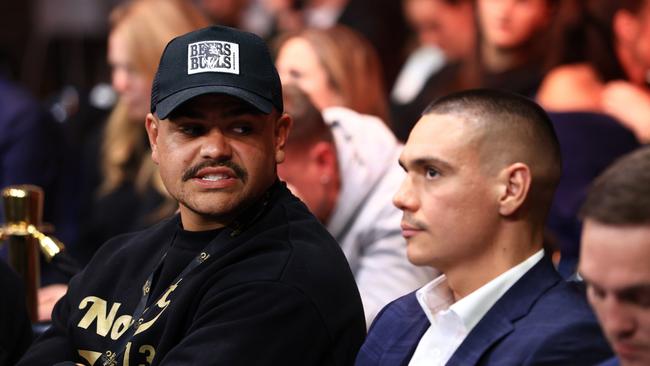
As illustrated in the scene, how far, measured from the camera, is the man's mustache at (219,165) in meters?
2.82

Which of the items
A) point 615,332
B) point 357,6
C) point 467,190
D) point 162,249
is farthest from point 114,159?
point 615,332

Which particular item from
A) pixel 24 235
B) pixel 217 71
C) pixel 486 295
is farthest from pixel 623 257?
pixel 24 235

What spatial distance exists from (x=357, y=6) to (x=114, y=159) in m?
1.75

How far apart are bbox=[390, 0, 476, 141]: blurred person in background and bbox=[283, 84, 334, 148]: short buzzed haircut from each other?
1248mm

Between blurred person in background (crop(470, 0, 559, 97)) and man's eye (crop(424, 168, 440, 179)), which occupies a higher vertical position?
blurred person in background (crop(470, 0, 559, 97))

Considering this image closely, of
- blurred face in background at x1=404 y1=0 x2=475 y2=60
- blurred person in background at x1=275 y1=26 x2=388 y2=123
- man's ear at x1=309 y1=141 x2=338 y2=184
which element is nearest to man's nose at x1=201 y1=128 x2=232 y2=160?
man's ear at x1=309 y1=141 x2=338 y2=184

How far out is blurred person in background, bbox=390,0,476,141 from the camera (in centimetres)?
561

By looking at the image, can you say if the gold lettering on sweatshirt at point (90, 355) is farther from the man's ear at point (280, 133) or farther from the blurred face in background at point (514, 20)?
the blurred face in background at point (514, 20)

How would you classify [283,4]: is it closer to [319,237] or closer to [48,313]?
[48,313]

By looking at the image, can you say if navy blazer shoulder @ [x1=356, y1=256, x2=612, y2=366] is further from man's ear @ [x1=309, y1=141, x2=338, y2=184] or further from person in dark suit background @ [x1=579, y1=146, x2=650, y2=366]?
man's ear @ [x1=309, y1=141, x2=338, y2=184]

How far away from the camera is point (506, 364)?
7.91ft

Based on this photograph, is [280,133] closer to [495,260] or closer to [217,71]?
[217,71]

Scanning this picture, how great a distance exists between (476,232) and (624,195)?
23.5 inches

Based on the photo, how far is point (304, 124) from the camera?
401 cm
